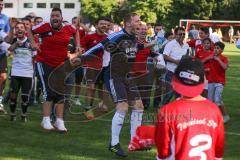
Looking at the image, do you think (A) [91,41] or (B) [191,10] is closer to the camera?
(A) [91,41]

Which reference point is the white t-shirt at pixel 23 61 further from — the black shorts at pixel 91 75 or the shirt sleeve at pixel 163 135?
the shirt sleeve at pixel 163 135

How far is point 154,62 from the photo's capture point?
36.9ft

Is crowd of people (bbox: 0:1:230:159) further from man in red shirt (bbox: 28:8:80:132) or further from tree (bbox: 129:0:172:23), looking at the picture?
tree (bbox: 129:0:172:23)

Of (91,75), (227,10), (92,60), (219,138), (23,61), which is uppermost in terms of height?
(219,138)

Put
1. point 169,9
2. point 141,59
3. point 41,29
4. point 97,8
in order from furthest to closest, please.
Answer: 1. point 97,8
2. point 169,9
3. point 141,59
4. point 41,29

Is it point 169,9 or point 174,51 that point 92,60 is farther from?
point 169,9

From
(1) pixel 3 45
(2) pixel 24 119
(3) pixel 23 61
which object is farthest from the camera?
(1) pixel 3 45

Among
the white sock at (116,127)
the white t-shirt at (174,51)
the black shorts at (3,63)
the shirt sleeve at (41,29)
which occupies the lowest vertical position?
the white sock at (116,127)

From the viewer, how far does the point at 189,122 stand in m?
3.76

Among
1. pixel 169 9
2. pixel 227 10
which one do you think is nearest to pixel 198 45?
pixel 227 10

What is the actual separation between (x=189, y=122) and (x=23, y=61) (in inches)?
226

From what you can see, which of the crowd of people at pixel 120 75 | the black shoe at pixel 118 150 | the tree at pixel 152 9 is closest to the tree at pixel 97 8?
the tree at pixel 152 9

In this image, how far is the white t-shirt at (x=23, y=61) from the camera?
9.00 meters

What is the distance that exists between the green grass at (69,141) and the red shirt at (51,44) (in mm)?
1154
